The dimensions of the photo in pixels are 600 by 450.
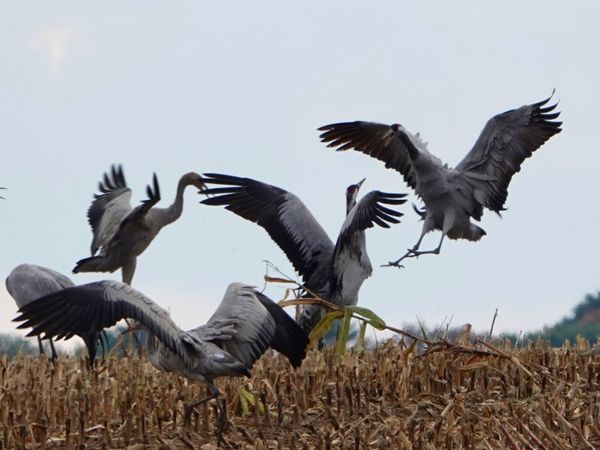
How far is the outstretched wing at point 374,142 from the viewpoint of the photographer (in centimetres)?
A: 1228

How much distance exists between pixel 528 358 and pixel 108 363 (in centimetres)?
320

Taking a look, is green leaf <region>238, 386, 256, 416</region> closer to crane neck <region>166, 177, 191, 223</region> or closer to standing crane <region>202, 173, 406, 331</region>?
standing crane <region>202, 173, 406, 331</region>

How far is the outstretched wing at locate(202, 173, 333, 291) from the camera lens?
12266 millimetres

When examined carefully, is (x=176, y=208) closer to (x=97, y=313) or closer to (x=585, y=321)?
(x=97, y=313)

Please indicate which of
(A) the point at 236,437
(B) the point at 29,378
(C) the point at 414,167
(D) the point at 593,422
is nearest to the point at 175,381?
(B) the point at 29,378

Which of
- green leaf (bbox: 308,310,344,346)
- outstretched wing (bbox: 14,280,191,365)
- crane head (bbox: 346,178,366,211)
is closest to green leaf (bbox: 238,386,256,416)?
outstretched wing (bbox: 14,280,191,365)

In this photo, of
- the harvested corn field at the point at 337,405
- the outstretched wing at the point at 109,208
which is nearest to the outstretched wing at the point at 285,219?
the outstretched wing at the point at 109,208

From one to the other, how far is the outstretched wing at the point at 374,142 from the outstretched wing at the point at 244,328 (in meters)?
4.18

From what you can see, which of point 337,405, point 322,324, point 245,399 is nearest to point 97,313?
point 245,399

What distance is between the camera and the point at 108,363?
9992mm

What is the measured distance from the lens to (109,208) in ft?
47.3

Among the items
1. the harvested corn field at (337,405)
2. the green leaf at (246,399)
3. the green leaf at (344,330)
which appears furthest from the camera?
the green leaf at (344,330)

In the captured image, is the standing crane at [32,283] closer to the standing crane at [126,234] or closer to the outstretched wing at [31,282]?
the outstretched wing at [31,282]

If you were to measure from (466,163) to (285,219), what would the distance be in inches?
70.2
